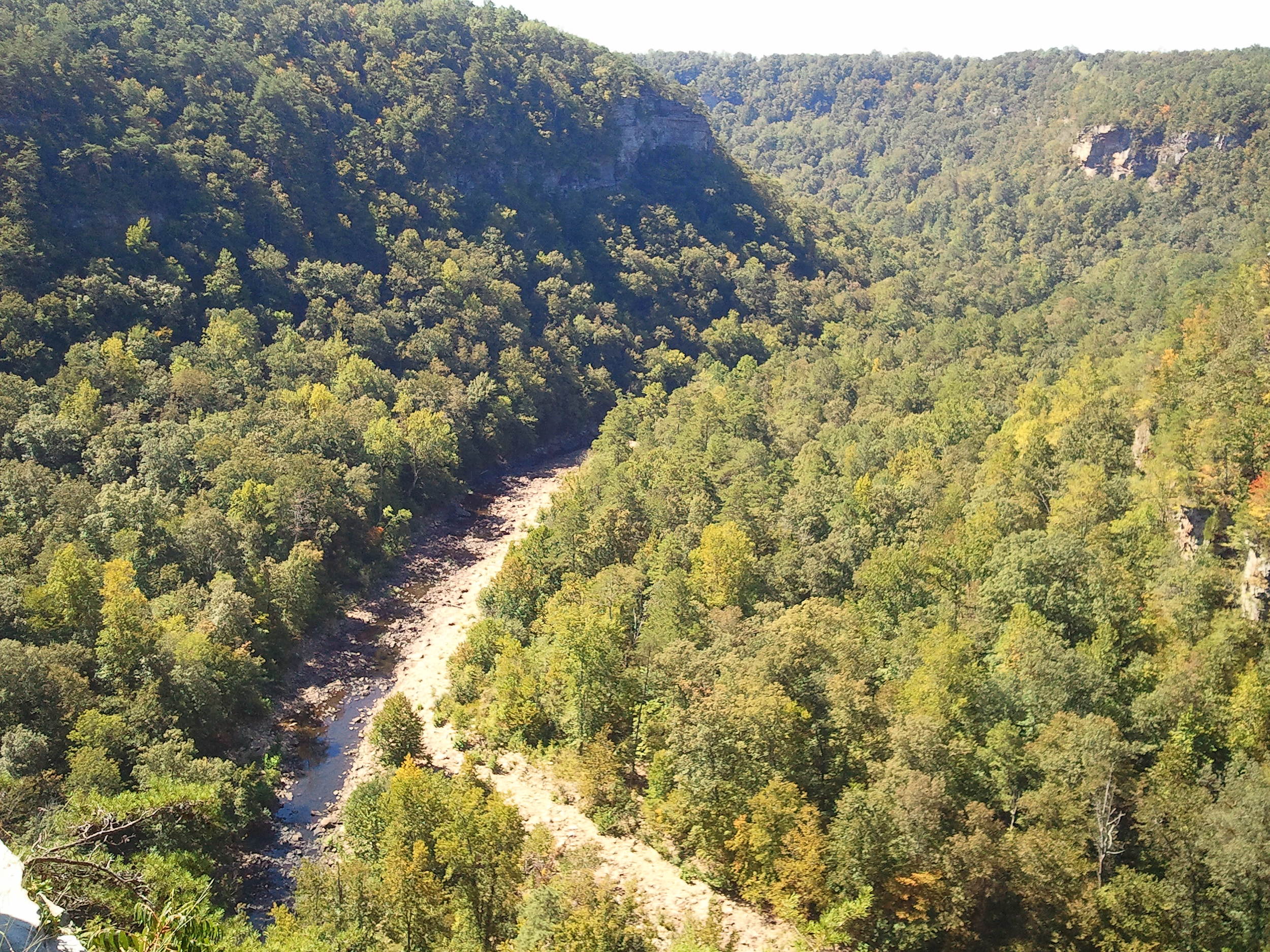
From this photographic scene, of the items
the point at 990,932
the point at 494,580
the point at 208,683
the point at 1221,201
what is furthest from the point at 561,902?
the point at 1221,201

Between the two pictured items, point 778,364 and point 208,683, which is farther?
point 778,364

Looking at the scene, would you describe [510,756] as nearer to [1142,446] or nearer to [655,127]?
[1142,446]

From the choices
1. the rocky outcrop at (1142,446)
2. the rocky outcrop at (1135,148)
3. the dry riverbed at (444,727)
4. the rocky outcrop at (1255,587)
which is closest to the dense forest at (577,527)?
the rocky outcrop at (1255,587)

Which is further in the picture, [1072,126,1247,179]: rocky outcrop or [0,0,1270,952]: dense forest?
[1072,126,1247,179]: rocky outcrop

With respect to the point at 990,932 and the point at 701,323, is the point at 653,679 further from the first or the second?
the point at 701,323

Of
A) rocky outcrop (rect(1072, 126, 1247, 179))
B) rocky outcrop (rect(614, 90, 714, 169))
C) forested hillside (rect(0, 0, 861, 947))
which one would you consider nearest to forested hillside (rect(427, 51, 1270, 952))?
forested hillside (rect(0, 0, 861, 947))

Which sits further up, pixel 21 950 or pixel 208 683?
pixel 21 950

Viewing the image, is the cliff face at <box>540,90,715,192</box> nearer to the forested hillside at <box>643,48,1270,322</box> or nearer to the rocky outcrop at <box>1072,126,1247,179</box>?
the forested hillside at <box>643,48,1270,322</box>
